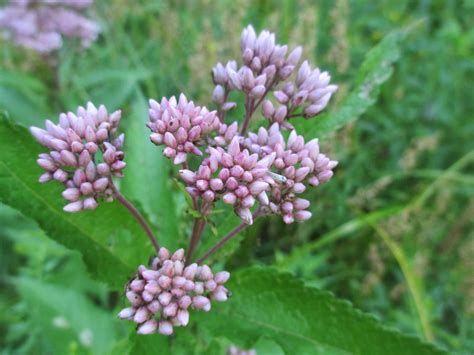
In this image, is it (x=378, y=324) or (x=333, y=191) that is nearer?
(x=378, y=324)

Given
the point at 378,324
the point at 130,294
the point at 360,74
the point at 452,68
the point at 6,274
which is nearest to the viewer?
the point at 130,294

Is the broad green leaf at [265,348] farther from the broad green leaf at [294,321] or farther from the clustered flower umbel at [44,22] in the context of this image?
the clustered flower umbel at [44,22]

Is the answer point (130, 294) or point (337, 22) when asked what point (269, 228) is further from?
point (130, 294)

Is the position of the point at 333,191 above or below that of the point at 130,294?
above

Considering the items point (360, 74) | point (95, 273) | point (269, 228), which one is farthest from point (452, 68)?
point (95, 273)

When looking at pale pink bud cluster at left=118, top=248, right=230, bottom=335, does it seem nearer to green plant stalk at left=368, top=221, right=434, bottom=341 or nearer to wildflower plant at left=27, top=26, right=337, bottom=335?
wildflower plant at left=27, top=26, right=337, bottom=335

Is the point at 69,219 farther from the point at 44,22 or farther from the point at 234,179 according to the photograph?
the point at 44,22

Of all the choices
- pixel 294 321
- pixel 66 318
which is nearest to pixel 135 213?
pixel 294 321
